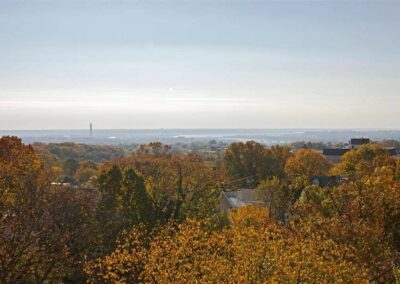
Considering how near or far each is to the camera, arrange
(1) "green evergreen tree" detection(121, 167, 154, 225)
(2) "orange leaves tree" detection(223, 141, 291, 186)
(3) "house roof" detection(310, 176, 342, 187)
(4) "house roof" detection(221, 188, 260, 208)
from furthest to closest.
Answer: (2) "orange leaves tree" detection(223, 141, 291, 186) → (3) "house roof" detection(310, 176, 342, 187) → (4) "house roof" detection(221, 188, 260, 208) → (1) "green evergreen tree" detection(121, 167, 154, 225)

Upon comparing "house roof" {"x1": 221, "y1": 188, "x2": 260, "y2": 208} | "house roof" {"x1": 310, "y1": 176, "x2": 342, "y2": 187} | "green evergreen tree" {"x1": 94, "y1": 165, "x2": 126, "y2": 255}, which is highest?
"green evergreen tree" {"x1": 94, "y1": 165, "x2": 126, "y2": 255}

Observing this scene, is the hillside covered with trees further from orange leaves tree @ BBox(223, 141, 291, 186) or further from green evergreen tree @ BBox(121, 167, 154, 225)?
orange leaves tree @ BBox(223, 141, 291, 186)

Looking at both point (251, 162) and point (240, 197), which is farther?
point (251, 162)

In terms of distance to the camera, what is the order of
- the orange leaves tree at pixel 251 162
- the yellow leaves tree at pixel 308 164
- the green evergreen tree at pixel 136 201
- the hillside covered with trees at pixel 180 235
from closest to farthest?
the hillside covered with trees at pixel 180 235, the green evergreen tree at pixel 136 201, the yellow leaves tree at pixel 308 164, the orange leaves tree at pixel 251 162

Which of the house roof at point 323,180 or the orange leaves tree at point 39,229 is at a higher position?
the orange leaves tree at point 39,229

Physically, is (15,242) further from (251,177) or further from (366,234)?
(251,177)

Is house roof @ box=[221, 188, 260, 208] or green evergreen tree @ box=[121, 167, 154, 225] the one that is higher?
green evergreen tree @ box=[121, 167, 154, 225]

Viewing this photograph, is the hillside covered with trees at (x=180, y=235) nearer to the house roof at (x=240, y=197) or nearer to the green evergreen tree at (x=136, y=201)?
the green evergreen tree at (x=136, y=201)

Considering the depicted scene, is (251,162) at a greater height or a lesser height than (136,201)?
lesser

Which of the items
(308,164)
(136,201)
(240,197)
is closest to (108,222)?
(136,201)

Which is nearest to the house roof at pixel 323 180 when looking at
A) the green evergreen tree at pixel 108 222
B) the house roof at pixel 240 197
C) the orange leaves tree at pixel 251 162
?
the house roof at pixel 240 197


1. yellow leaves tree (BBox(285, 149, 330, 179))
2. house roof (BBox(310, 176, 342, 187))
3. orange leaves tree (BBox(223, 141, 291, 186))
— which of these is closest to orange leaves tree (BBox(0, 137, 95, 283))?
house roof (BBox(310, 176, 342, 187))

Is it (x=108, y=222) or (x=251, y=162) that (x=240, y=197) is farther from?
A: (x=108, y=222)
